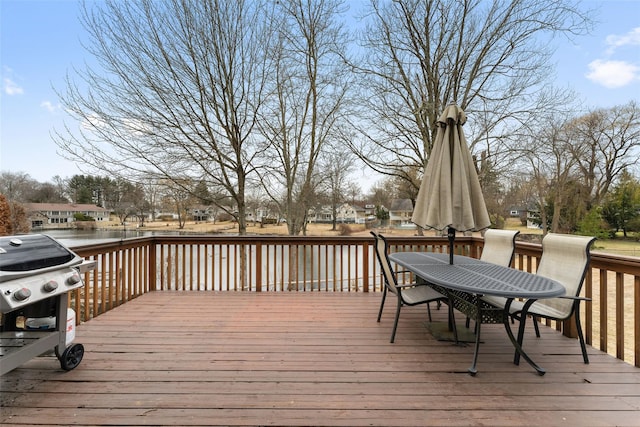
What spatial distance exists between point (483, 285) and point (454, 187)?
106 centimetres

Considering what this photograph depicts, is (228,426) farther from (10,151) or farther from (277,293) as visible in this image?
(10,151)

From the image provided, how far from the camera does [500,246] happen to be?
10.7ft

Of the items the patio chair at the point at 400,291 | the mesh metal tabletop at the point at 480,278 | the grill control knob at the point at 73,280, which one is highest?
the grill control knob at the point at 73,280

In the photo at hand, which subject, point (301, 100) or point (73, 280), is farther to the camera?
point (301, 100)

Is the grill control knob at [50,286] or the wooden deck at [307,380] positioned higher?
the grill control knob at [50,286]

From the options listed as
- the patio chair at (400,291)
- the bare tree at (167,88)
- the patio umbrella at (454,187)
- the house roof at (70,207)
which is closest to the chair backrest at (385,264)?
the patio chair at (400,291)

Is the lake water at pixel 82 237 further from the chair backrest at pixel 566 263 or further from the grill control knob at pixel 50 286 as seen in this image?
the chair backrest at pixel 566 263

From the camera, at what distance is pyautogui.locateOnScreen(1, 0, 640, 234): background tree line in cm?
559

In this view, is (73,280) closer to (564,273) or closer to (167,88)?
(564,273)

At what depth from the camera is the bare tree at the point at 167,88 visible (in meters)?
5.47

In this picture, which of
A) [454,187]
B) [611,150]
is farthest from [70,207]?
[611,150]

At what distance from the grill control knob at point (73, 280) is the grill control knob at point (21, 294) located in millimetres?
325

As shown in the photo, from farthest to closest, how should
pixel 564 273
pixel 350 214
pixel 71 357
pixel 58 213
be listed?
pixel 350 214 < pixel 58 213 < pixel 564 273 < pixel 71 357

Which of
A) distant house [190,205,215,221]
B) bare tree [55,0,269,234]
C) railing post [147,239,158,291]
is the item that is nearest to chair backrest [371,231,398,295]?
railing post [147,239,158,291]
